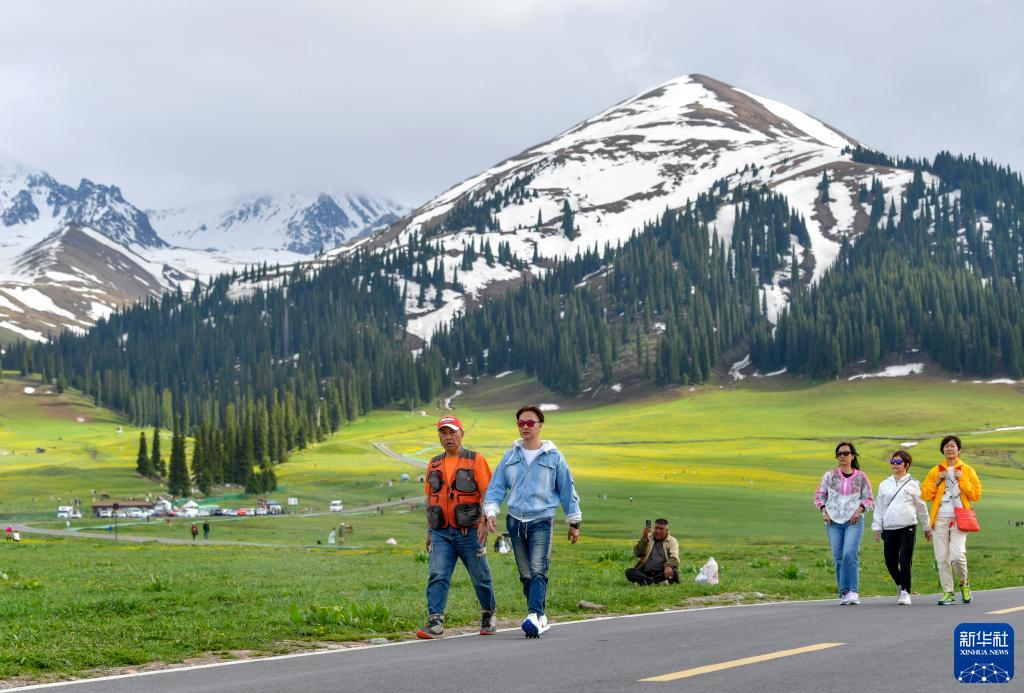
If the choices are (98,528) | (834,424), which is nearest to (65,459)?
(98,528)

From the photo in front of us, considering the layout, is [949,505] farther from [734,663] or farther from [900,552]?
[734,663]

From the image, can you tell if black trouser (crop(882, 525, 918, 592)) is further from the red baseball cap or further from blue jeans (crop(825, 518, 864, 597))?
the red baseball cap

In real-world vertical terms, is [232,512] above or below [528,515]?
below

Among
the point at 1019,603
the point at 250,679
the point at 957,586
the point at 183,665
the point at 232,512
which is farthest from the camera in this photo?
the point at 232,512

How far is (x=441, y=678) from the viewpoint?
13617 millimetres

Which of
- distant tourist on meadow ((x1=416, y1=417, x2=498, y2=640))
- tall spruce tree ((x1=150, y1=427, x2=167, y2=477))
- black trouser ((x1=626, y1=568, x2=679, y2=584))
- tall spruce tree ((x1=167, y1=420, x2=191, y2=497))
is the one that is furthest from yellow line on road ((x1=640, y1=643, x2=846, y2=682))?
tall spruce tree ((x1=150, y1=427, x2=167, y2=477))

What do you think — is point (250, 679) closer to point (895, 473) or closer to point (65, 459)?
point (895, 473)

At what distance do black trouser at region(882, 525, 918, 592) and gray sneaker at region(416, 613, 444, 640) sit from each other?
35.7 feet

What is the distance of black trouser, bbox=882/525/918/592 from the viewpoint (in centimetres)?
2428

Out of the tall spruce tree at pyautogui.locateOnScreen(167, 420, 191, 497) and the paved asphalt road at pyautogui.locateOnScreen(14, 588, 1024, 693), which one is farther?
the tall spruce tree at pyautogui.locateOnScreen(167, 420, 191, 497)

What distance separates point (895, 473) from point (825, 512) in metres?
1.79

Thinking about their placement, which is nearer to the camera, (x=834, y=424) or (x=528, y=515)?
(x=528, y=515)

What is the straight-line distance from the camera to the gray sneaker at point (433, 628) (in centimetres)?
1834

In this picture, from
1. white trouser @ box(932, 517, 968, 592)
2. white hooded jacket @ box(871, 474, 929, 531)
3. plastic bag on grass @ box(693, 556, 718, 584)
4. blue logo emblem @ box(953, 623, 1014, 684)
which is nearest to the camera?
blue logo emblem @ box(953, 623, 1014, 684)
